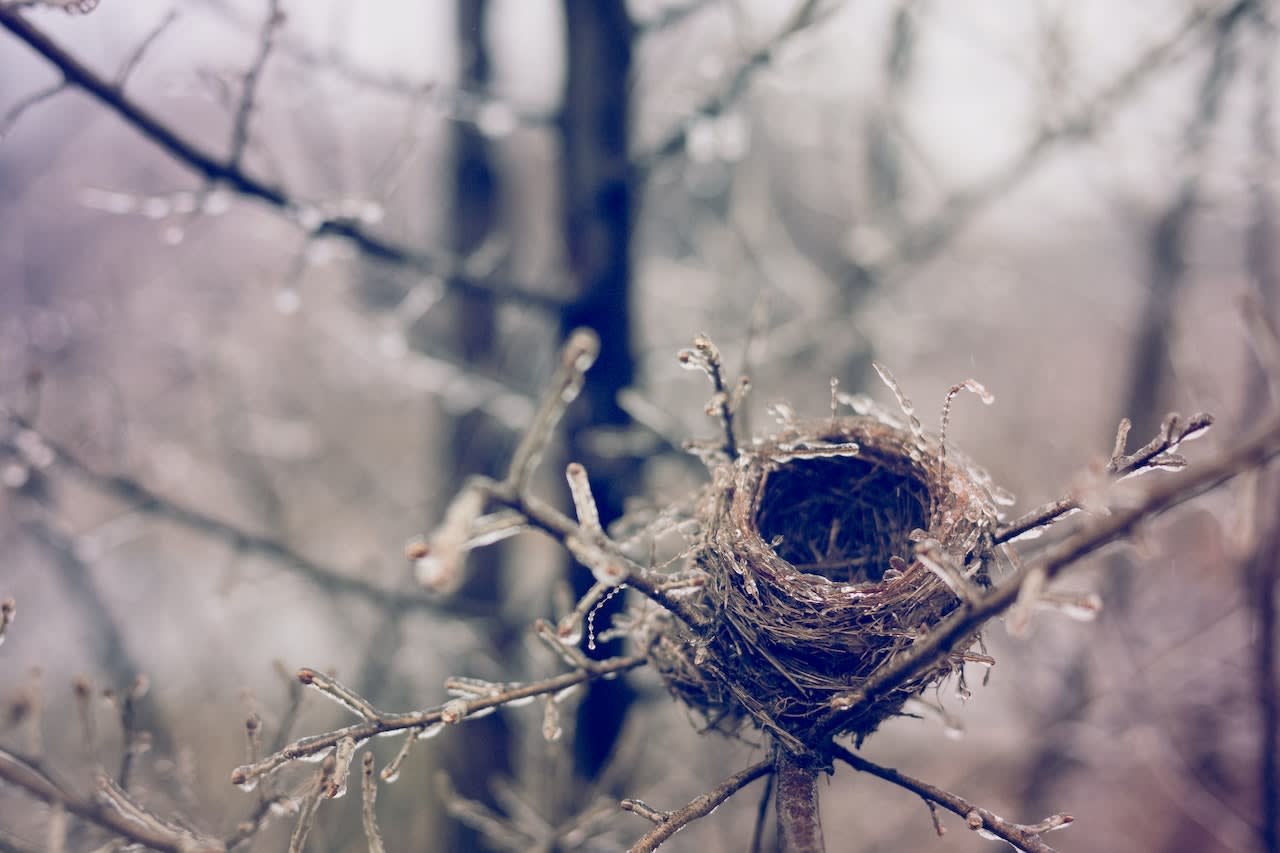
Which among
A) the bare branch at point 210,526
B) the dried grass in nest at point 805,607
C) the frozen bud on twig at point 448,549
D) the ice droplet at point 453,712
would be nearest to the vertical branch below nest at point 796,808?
the dried grass in nest at point 805,607

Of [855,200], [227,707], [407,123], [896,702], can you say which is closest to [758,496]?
[896,702]

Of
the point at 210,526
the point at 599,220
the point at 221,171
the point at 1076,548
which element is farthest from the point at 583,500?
the point at 210,526

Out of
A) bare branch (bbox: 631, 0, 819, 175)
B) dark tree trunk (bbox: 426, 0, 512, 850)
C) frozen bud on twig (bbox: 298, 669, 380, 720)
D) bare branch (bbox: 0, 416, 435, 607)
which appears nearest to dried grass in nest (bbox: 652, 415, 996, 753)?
frozen bud on twig (bbox: 298, 669, 380, 720)

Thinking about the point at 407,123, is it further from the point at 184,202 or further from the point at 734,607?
the point at 734,607

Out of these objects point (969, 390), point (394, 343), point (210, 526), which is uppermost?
point (394, 343)

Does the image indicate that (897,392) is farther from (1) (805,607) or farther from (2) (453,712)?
(2) (453,712)
